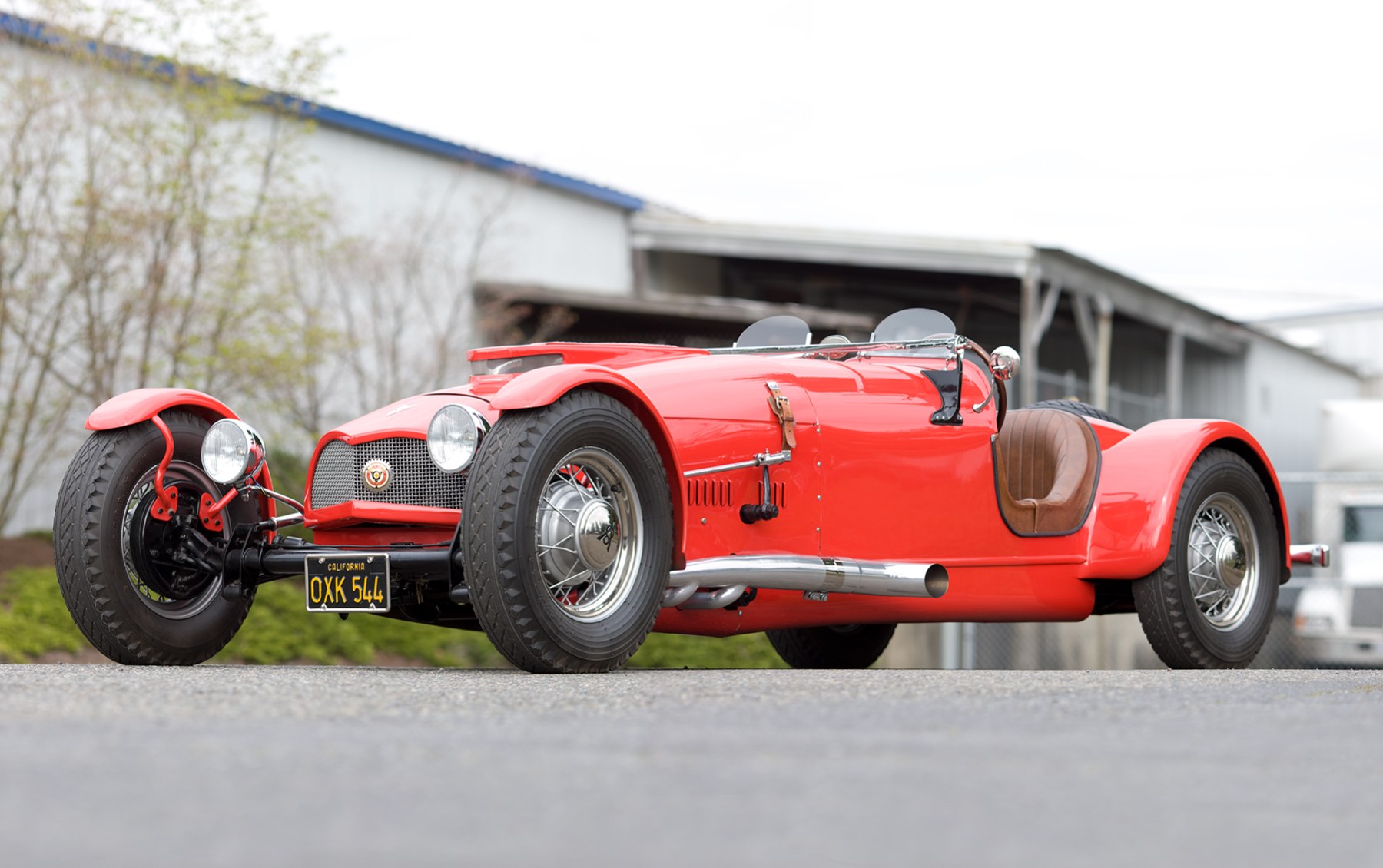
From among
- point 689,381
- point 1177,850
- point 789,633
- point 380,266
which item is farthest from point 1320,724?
point 380,266

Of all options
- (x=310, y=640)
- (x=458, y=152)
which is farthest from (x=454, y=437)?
(x=458, y=152)

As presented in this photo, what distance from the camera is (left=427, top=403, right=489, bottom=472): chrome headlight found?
207 inches

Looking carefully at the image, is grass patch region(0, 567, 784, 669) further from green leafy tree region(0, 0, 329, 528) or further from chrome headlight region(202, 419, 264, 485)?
chrome headlight region(202, 419, 264, 485)

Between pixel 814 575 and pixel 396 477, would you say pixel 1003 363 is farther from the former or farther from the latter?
pixel 396 477

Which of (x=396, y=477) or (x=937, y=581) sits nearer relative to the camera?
(x=396, y=477)

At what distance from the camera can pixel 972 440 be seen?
675 cm

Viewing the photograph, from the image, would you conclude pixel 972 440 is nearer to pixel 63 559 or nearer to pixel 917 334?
pixel 917 334

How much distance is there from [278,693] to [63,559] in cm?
208

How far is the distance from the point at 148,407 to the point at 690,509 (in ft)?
6.44

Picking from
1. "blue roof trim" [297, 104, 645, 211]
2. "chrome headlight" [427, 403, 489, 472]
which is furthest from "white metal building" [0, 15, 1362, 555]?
"chrome headlight" [427, 403, 489, 472]

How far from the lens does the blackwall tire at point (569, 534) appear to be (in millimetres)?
4863

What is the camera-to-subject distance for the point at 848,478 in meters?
6.20

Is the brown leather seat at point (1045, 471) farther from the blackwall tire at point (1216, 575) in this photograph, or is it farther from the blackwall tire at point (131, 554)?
the blackwall tire at point (131, 554)

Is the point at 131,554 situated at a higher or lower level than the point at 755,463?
lower
